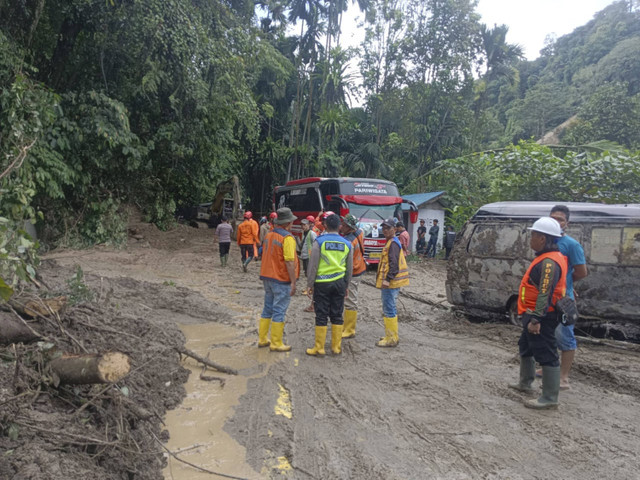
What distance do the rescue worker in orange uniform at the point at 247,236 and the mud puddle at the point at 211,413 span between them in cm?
655

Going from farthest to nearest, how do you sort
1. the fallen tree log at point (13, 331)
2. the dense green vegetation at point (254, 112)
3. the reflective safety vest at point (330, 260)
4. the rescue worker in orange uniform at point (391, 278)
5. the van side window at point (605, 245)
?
the dense green vegetation at point (254, 112)
the van side window at point (605, 245)
the rescue worker in orange uniform at point (391, 278)
the reflective safety vest at point (330, 260)
the fallen tree log at point (13, 331)

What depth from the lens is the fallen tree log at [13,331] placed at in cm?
377

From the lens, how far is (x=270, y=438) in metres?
→ 3.72

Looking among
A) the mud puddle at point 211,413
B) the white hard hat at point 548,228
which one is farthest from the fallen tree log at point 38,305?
the white hard hat at point 548,228

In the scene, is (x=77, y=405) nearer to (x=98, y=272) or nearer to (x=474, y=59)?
(x=98, y=272)

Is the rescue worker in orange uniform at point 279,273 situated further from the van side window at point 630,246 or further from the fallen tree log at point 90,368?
the van side window at point 630,246

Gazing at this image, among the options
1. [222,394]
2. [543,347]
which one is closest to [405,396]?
[543,347]

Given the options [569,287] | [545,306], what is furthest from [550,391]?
[569,287]

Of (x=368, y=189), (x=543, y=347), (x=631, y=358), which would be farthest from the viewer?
(x=368, y=189)

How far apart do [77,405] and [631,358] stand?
6.41m

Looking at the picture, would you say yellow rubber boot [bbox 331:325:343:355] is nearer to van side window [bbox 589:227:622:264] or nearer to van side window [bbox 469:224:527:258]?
van side window [bbox 469:224:527:258]

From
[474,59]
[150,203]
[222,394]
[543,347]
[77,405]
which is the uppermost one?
[474,59]

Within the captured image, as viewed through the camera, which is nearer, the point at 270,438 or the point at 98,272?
the point at 270,438

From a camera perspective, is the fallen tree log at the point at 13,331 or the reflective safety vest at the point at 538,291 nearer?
the fallen tree log at the point at 13,331
